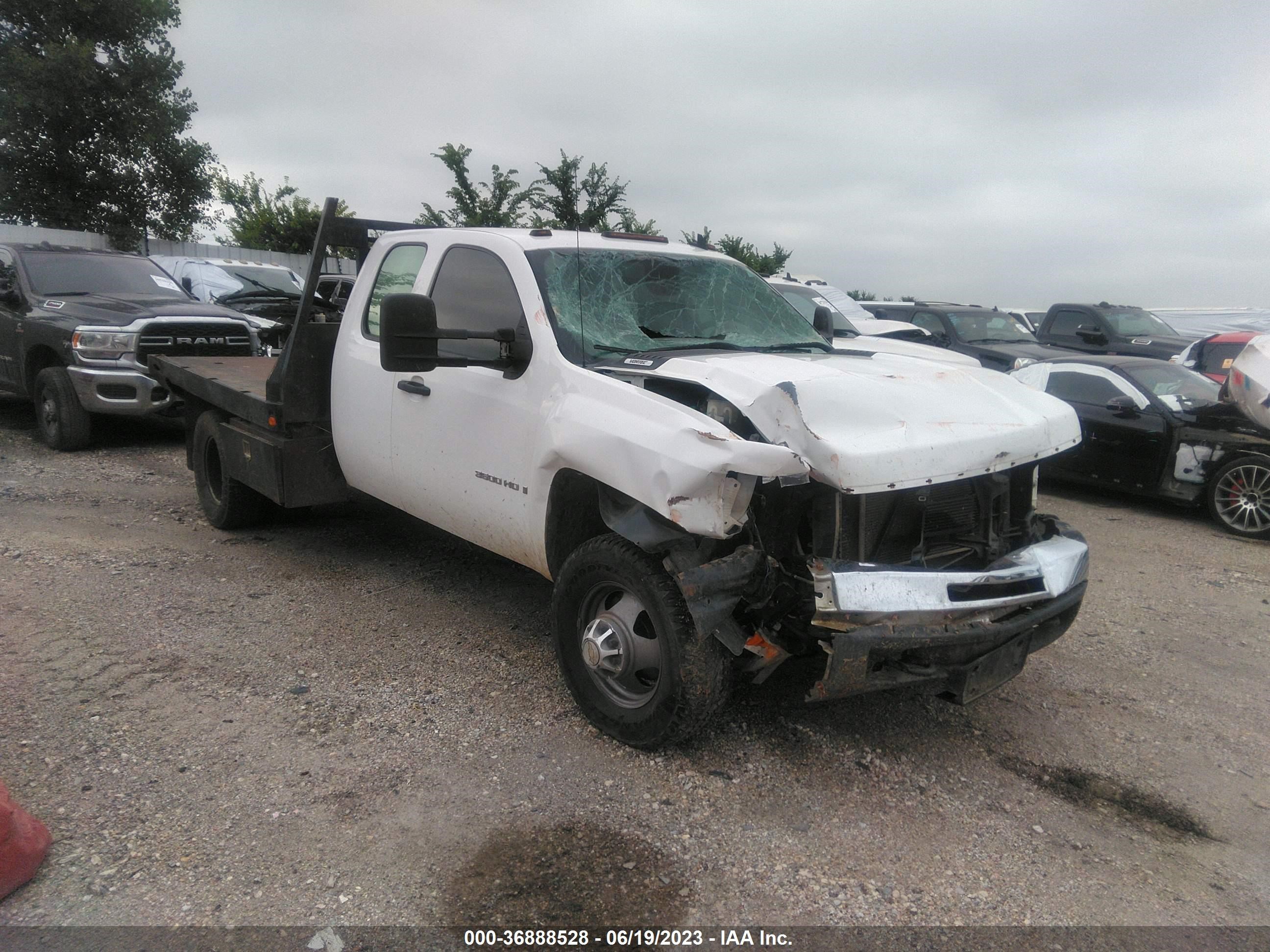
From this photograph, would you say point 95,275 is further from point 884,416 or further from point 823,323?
point 884,416

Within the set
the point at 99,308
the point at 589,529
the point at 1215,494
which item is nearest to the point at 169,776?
the point at 589,529

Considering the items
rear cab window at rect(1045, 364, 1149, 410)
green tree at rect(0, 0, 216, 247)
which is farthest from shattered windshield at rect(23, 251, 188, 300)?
green tree at rect(0, 0, 216, 247)

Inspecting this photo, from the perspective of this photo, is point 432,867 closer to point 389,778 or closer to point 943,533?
point 389,778

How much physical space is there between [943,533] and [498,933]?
6.93 ft

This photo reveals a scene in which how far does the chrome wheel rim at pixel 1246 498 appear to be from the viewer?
729 centimetres

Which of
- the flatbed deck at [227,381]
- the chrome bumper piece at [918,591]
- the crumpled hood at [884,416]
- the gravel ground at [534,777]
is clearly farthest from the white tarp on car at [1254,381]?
the flatbed deck at [227,381]

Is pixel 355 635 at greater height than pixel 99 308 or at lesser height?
lesser

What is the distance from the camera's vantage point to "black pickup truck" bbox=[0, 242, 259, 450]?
27.1ft

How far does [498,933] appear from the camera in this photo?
2543 millimetres

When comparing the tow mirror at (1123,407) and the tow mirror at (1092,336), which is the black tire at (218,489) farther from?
the tow mirror at (1092,336)

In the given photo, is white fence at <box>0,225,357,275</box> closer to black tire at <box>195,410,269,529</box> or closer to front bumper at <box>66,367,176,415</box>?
front bumper at <box>66,367,176,415</box>

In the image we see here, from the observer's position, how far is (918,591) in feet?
9.61

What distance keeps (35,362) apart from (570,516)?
25.3 ft

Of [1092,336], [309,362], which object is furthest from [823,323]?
[1092,336]
